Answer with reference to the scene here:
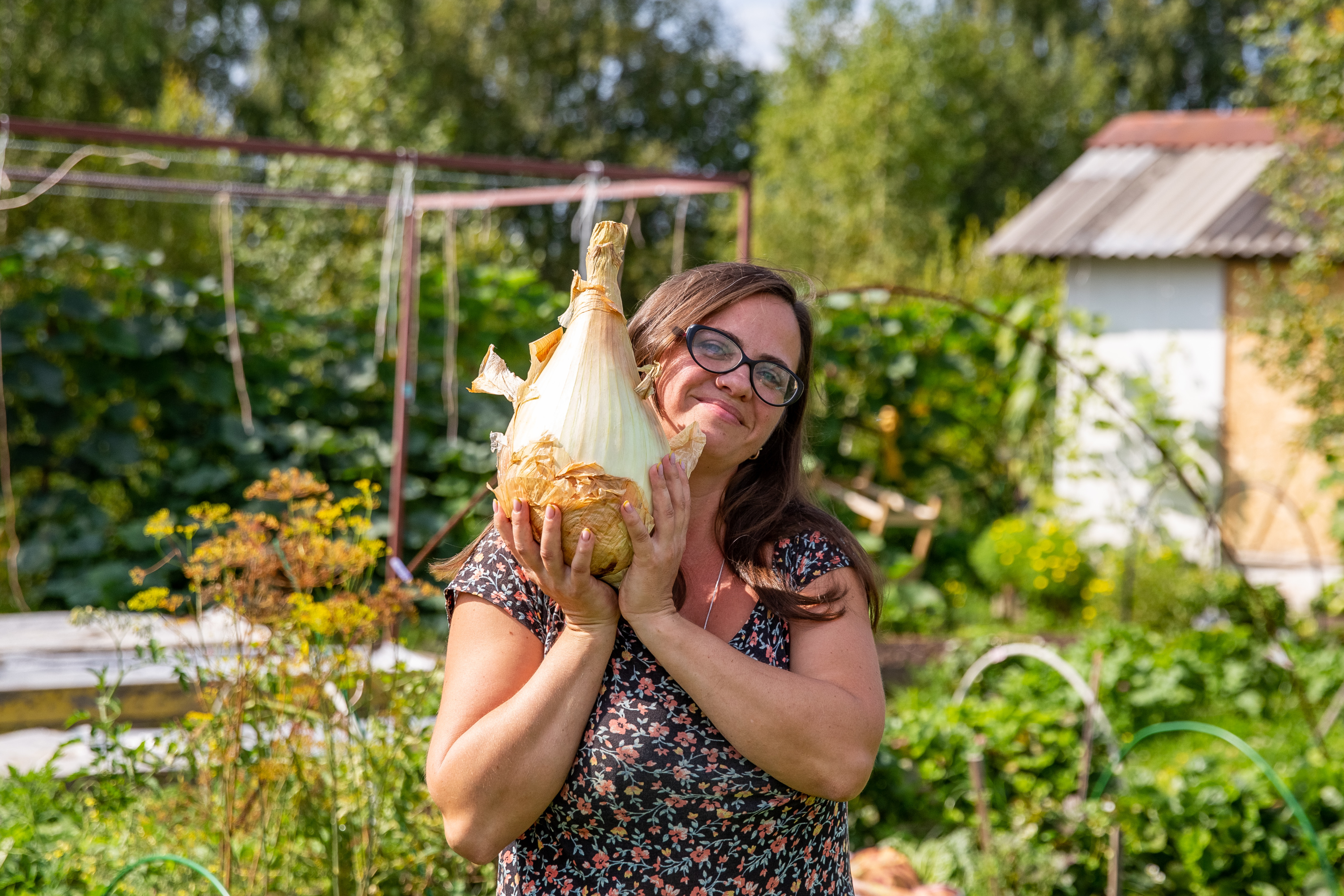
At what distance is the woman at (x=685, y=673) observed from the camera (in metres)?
1.41

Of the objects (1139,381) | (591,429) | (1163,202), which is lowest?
(591,429)

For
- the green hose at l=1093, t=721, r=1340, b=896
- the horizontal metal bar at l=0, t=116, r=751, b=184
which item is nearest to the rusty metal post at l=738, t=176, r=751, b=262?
the horizontal metal bar at l=0, t=116, r=751, b=184

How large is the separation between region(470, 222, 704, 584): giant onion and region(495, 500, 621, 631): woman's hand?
0.6 inches

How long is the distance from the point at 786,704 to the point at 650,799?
0.22 m

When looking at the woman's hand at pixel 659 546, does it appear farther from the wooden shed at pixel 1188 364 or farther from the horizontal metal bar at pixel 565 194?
the wooden shed at pixel 1188 364

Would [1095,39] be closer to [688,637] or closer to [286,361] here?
[286,361]

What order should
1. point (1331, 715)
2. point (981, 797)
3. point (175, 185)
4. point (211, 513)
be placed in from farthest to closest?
point (175, 185) < point (1331, 715) < point (981, 797) < point (211, 513)

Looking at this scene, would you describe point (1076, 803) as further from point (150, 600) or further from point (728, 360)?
point (150, 600)

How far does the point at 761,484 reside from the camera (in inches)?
70.3

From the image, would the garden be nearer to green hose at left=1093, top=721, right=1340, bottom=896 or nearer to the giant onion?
green hose at left=1093, top=721, right=1340, bottom=896

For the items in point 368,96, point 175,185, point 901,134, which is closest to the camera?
point 175,185

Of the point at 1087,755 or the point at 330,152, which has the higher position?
the point at 330,152

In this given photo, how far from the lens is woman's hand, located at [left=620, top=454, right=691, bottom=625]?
1374 mm

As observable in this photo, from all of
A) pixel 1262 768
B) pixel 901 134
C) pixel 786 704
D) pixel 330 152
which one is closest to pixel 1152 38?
pixel 901 134
